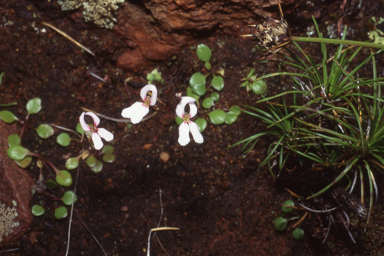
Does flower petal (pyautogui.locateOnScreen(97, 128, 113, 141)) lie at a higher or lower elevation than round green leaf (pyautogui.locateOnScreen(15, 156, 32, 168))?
higher

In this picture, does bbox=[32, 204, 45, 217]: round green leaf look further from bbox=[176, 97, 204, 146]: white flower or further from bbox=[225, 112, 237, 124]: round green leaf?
bbox=[225, 112, 237, 124]: round green leaf

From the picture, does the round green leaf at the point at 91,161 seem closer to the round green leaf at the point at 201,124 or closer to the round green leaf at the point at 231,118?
the round green leaf at the point at 201,124

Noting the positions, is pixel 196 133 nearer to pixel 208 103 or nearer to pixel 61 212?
pixel 208 103

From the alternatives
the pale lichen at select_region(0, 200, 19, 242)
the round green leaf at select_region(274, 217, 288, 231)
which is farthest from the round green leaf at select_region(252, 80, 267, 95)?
the pale lichen at select_region(0, 200, 19, 242)

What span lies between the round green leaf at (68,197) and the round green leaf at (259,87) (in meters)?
1.83

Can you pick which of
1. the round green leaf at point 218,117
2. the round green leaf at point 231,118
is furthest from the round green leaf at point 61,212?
the round green leaf at point 231,118

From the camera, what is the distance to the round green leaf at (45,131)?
273cm

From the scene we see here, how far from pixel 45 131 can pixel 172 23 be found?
1.49 meters

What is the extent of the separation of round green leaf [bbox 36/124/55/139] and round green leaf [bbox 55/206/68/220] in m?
0.66

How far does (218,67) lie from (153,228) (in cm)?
151

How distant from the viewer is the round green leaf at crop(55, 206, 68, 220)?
2.62 meters

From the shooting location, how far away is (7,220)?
2.58 metres

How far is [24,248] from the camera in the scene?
2.65 metres

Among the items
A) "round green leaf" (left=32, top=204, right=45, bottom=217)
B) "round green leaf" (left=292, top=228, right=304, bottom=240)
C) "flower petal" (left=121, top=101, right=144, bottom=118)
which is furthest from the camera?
"round green leaf" (left=32, top=204, right=45, bottom=217)
